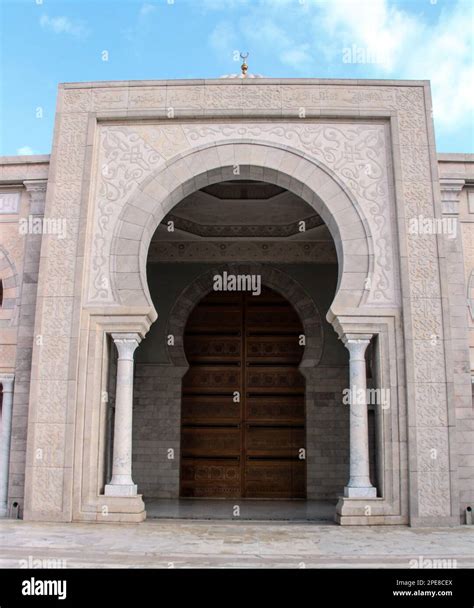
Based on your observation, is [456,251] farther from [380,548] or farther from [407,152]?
[380,548]

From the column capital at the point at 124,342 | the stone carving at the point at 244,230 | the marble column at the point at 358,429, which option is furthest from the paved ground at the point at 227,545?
the stone carving at the point at 244,230

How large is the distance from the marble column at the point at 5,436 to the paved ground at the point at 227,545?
64cm

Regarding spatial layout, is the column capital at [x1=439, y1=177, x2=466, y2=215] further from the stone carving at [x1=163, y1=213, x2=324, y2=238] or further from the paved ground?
the paved ground

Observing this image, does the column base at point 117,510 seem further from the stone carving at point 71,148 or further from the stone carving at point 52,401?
the stone carving at point 71,148

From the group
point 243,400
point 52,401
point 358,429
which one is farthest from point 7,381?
point 243,400

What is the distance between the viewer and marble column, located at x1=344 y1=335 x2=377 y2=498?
9086 mm

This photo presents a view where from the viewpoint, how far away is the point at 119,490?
906 centimetres

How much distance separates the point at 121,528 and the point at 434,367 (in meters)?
4.60

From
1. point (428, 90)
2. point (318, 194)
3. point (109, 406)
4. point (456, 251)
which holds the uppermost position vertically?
point (428, 90)

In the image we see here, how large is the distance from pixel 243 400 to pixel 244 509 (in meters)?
2.90

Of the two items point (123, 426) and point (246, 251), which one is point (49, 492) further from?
point (246, 251)

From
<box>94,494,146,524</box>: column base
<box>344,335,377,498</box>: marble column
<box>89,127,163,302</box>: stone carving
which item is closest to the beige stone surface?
<box>94,494,146,524</box>: column base
